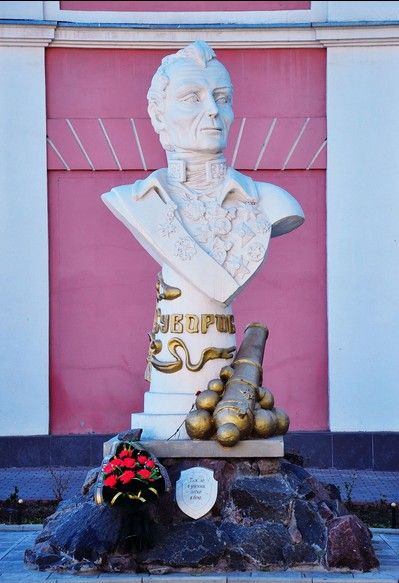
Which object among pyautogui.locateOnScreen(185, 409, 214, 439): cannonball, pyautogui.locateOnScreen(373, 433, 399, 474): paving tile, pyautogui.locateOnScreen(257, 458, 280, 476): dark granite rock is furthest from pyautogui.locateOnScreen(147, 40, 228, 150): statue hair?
pyautogui.locateOnScreen(373, 433, 399, 474): paving tile

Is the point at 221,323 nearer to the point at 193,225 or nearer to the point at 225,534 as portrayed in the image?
the point at 193,225

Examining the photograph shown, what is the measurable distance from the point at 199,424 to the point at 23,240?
638 cm

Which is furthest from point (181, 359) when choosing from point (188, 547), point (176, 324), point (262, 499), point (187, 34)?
point (187, 34)

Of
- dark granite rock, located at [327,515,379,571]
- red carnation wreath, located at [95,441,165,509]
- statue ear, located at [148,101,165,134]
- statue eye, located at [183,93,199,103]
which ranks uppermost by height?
statue eye, located at [183,93,199,103]

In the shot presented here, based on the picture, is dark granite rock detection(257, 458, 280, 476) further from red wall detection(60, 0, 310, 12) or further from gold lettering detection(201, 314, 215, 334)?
→ red wall detection(60, 0, 310, 12)

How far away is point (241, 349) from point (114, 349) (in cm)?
558

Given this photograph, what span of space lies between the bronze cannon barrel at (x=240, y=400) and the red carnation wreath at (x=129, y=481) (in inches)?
19.1

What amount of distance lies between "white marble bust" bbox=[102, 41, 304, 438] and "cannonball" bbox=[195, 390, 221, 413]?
0.30m

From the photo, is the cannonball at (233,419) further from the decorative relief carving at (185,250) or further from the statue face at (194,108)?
the statue face at (194,108)

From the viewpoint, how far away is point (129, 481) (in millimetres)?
7309

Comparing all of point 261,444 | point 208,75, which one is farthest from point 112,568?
point 208,75

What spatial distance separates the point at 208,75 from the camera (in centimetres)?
838

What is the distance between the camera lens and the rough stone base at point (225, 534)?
7398 millimetres

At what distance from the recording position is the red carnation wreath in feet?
24.0
